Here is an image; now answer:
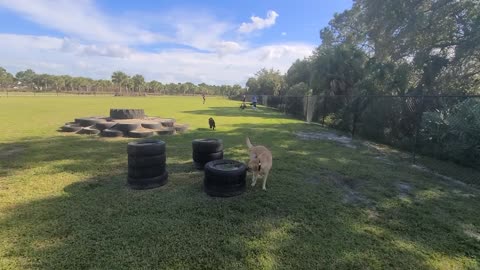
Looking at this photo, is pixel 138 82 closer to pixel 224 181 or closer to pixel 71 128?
pixel 71 128

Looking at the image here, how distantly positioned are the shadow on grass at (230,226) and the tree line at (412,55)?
9.02 meters

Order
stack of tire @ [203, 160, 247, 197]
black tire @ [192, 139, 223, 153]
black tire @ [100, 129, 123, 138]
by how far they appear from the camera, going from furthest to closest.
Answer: black tire @ [100, 129, 123, 138] < black tire @ [192, 139, 223, 153] < stack of tire @ [203, 160, 247, 197]

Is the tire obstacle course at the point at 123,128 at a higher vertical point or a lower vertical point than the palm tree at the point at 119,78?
lower

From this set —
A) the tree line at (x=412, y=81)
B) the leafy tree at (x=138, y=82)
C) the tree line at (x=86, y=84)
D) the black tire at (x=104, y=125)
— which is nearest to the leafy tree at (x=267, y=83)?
the tree line at (x=86, y=84)

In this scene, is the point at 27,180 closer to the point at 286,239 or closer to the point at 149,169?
the point at 149,169

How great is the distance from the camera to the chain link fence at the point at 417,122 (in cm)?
684

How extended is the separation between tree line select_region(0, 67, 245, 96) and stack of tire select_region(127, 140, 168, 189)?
247ft

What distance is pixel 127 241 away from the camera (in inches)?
116

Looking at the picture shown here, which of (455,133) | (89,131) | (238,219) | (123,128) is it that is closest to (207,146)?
(238,219)

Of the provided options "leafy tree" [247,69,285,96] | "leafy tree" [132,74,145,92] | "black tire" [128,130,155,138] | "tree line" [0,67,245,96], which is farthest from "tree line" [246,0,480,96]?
"leafy tree" [132,74,145,92]

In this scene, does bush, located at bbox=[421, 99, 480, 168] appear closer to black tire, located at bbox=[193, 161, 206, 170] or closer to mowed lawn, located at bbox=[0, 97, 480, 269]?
mowed lawn, located at bbox=[0, 97, 480, 269]

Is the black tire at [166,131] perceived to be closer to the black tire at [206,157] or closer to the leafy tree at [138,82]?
the black tire at [206,157]

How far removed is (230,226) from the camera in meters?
3.37

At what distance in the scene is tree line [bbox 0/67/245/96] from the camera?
8769cm
